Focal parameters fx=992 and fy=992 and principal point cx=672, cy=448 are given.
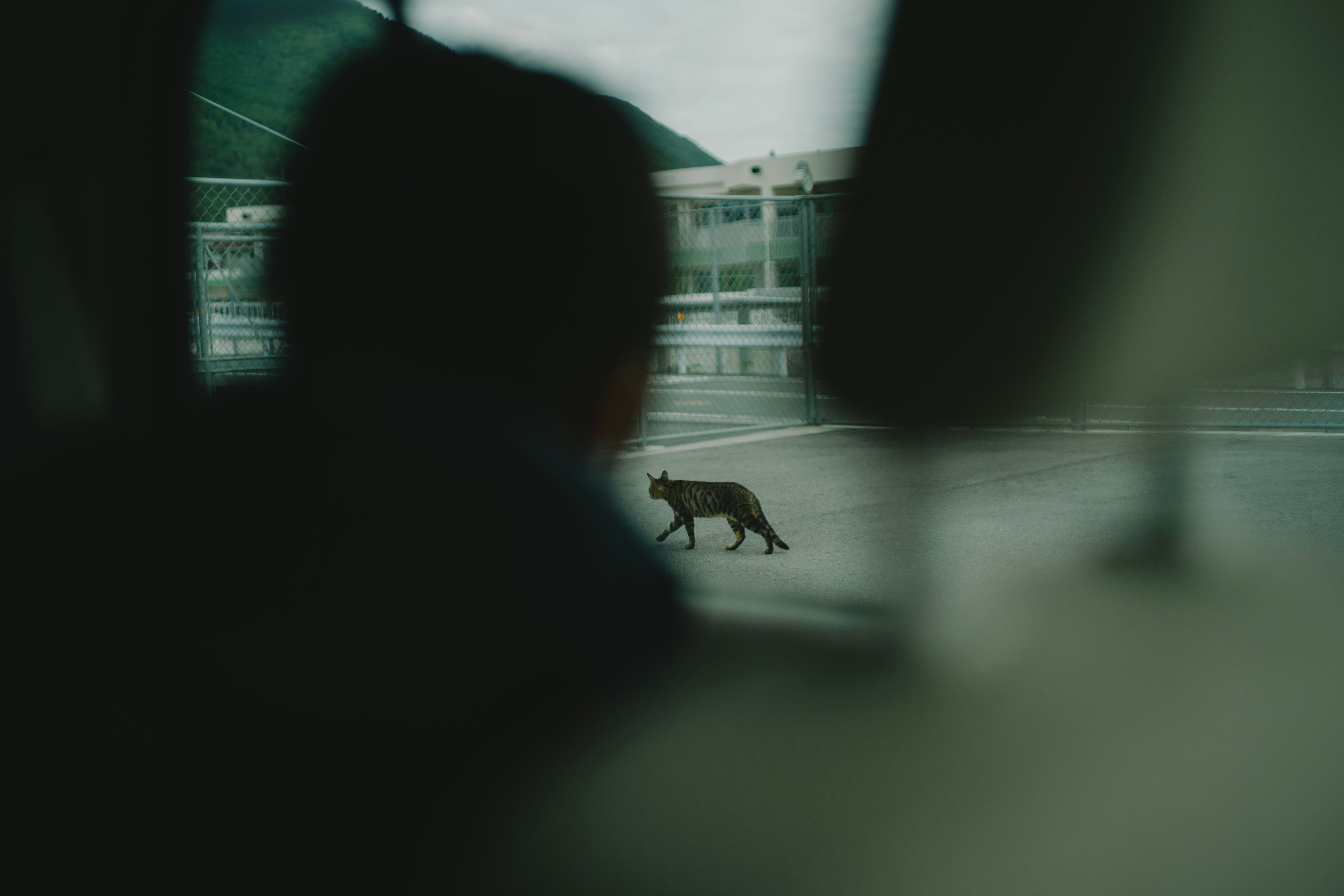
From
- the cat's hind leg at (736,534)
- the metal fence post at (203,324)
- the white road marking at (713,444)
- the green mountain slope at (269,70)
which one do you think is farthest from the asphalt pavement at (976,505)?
the metal fence post at (203,324)

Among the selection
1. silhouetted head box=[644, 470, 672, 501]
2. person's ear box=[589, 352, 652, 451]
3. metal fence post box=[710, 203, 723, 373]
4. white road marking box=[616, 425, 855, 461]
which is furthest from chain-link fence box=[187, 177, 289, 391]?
white road marking box=[616, 425, 855, 461]

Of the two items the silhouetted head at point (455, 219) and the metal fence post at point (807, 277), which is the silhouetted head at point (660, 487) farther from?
the metal fence post at point (807, 277)

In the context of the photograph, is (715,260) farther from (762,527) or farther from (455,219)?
(762,527)

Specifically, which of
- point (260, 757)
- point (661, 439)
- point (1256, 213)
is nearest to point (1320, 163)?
point (1256, 213)

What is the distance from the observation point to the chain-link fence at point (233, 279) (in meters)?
1.11

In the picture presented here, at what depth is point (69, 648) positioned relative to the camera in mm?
1303

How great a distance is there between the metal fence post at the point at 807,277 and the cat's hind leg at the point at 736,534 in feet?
6.21

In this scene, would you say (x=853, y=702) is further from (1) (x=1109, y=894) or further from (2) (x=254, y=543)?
(2) (x=254, y=543)

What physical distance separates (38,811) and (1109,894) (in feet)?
3.54

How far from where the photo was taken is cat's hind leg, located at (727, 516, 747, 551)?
262cm

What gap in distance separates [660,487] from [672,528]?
227mm

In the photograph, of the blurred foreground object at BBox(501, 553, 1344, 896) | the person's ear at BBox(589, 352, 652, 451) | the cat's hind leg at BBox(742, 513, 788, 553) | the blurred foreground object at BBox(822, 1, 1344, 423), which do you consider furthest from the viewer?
the cat's hind leg at BBox(742, 513, 788, 553)

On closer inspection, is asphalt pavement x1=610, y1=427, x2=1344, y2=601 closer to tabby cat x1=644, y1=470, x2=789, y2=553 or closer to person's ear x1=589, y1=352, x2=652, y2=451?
tabby cat x1=644, y1=470, x2=789, y2=553

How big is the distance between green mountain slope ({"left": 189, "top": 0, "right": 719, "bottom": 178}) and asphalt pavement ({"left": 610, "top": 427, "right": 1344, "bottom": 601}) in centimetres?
44
